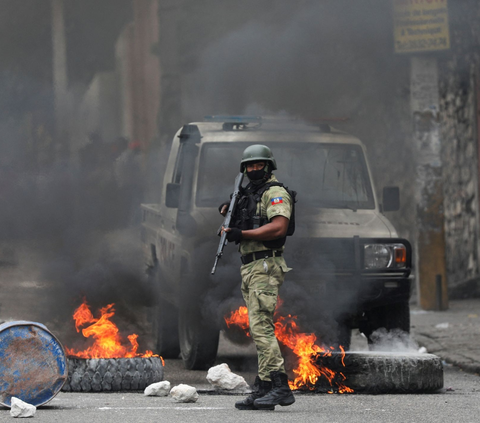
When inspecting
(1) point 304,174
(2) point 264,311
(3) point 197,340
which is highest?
(1) point 304,174

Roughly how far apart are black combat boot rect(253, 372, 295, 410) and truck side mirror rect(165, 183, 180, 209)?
112 inches

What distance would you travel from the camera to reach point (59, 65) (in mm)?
11070

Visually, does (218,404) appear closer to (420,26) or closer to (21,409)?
(21,409)

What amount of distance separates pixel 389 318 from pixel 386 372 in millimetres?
1574

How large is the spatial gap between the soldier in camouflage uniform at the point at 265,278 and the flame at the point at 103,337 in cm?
157

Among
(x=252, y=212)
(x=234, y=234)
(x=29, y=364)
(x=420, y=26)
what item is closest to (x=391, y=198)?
(x=252, y=212)

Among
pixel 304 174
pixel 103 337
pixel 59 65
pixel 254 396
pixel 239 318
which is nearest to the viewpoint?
pixel 254 396

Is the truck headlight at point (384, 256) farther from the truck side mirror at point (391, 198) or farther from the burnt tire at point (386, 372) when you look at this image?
the burnt tire at point (386, 372)

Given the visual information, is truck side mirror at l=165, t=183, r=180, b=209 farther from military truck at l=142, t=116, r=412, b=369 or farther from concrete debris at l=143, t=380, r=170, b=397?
concrete debris at l=143, t=380, r=170, b=397

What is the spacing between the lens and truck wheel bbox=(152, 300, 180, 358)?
9.50 meters

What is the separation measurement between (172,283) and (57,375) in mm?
2674

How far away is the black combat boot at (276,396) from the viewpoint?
591 cm

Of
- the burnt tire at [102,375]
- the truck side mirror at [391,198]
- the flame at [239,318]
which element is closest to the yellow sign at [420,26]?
the truck side mirror at [391,198]

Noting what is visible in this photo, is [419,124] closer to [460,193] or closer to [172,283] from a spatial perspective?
Answer: [460,193]
